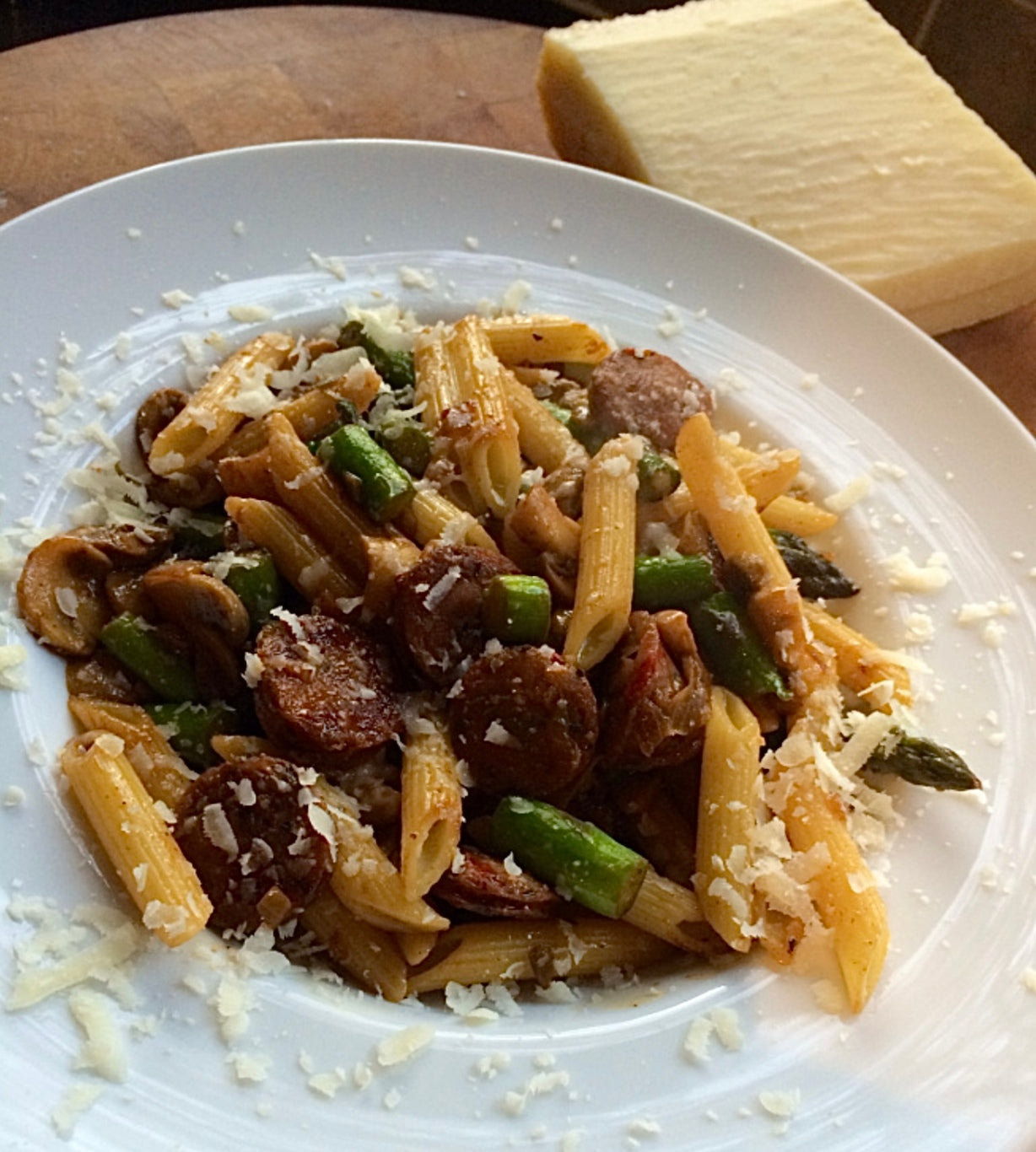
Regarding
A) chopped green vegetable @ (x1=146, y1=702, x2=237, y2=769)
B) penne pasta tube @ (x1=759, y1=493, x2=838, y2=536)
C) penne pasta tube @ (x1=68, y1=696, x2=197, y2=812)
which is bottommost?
chopped green vegetable @ (x1=146, y1=702, x2=237, y2=769)

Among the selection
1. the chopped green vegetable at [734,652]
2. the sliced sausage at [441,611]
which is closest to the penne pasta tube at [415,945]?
the sliced sausage at [441,611]

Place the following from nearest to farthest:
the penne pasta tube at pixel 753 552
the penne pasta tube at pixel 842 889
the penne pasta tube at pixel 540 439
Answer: the penne pasta tube at pixel 842 889 → the penne pasta tube at pixel 753 552 → the penne pasta tube at pixel 540 439

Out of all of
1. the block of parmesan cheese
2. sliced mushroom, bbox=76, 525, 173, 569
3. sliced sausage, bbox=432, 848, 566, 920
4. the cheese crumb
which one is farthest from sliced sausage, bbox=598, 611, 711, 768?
the block of parmesan cheese

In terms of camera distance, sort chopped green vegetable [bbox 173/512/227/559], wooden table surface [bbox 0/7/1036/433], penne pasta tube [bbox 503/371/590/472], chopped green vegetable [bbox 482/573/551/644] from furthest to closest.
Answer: wooden table surface [bbox 0/7/1036/433]
penne pasta tube [bbox 503/371/590/472]
chopped green vegetable [bbox 173/512/227/559]
chopped green vegetable [bbox 482/573/551/644]

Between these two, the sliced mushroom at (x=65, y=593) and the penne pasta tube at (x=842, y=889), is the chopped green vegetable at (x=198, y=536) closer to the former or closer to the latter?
the sliced mushroom at (x=65, y=593)

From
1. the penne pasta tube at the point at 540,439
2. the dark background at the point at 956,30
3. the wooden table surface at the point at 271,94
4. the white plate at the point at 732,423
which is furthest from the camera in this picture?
the dark background at the point at 956,30

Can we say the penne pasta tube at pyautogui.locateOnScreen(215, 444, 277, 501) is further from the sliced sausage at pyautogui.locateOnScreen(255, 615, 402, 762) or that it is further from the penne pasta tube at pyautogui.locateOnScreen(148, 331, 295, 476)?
the sliced sausage at pyautogui.locateOnScreen(255, 615, 402, 762)

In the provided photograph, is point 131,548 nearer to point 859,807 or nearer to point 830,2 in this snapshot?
point 859,807

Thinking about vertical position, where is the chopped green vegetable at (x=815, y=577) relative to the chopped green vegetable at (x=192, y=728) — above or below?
above
